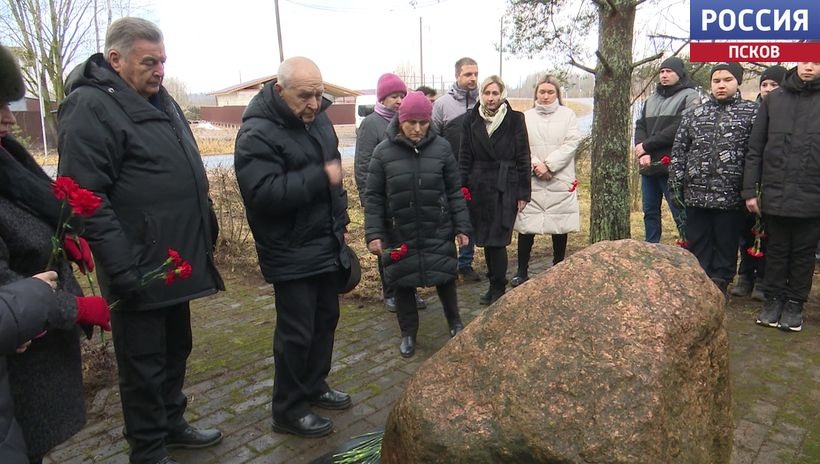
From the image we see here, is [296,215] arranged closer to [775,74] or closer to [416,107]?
[416,107]

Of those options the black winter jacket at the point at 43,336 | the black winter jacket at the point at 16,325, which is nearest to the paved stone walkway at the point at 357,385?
the black winter jacket at the point at 43,336

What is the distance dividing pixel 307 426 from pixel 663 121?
14.0 feet

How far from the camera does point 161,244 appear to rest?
271 centimetres

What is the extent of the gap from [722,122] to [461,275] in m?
2.68

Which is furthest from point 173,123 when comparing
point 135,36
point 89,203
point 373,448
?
point 373,448

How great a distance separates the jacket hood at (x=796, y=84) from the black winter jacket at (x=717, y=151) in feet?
1.07

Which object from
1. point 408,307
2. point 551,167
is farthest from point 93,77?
point 551,167

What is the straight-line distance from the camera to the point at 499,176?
202 inches

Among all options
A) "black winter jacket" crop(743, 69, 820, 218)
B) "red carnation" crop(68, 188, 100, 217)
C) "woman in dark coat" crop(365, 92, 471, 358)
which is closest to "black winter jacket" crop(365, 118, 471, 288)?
"woman in dark coat" crop(365, 92, 471, 358)

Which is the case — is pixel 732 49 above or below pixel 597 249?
above

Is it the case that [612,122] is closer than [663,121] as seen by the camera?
No

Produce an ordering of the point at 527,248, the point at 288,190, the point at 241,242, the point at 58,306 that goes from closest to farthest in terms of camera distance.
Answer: the point at 58,306
the point at 288,190
the point at 527,248
the point at 241,242

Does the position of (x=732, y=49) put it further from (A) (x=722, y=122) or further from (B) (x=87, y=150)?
(B) (x=87, y=150)

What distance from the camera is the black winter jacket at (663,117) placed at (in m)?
5.61
